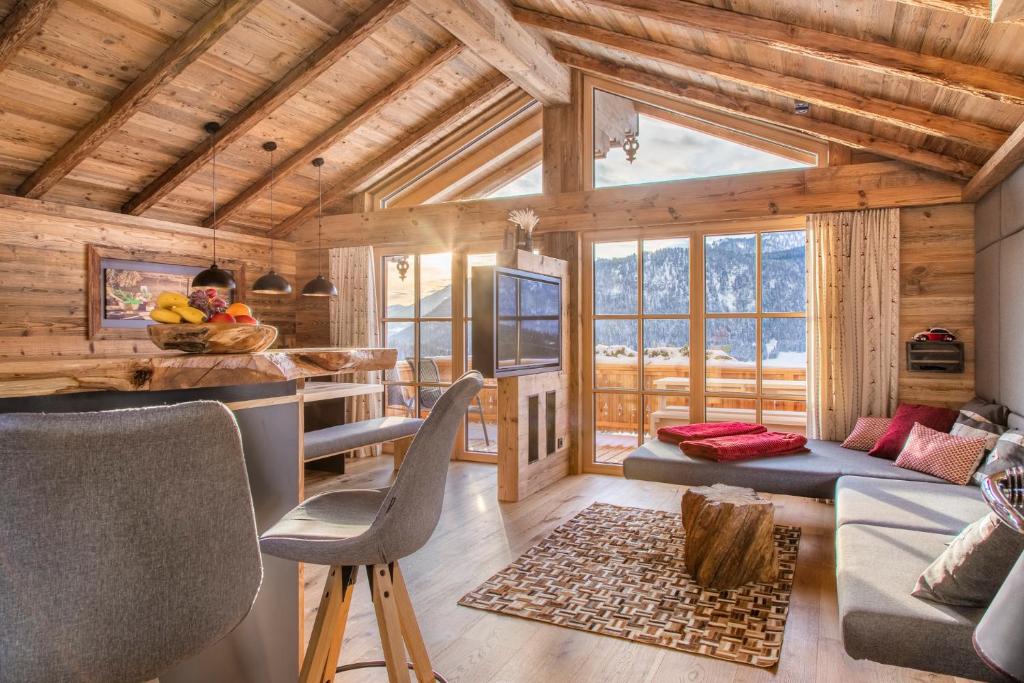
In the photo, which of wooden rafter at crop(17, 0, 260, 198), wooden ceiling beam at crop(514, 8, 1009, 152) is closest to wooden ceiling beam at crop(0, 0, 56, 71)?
wooden rafter at crop(17, 0, 260, 198)

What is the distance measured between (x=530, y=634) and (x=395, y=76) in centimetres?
427

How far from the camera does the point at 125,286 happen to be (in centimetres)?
521

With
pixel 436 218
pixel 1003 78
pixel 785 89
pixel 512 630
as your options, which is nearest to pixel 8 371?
pixel 512 630

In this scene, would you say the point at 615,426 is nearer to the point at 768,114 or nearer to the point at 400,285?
the point at 400,285

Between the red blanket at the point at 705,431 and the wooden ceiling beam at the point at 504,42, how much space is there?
2811 mm

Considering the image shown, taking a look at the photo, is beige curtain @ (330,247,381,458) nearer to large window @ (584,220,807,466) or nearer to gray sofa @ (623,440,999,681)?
large window @ (584,220,807,466)

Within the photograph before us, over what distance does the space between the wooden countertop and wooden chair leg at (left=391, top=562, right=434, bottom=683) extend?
0.55m

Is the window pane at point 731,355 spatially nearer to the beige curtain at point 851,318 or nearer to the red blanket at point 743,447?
the beige curtain at point 851,318

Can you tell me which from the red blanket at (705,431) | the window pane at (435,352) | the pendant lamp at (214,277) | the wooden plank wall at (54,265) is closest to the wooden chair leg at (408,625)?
the red blanket at (705,431)

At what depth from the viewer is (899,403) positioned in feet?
14.6

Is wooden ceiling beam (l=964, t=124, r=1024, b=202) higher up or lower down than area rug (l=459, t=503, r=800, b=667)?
higher up

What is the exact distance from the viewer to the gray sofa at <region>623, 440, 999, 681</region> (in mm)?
1813

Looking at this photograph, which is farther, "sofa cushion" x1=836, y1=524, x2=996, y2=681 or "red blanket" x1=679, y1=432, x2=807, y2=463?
"red blanket" x1=679, y1=432, x2=807, y2=463

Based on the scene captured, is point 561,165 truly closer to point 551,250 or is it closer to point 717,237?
point 551,250
